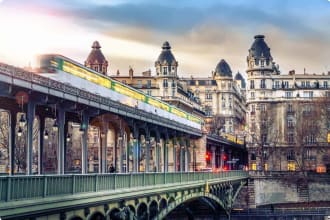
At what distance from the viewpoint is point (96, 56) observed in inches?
6713

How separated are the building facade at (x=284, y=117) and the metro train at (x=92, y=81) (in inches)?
2427

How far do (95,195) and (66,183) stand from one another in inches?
133

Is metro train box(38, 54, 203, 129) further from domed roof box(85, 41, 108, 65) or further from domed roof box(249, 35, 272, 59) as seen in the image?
domed roof box(85, 41, 108, 65)

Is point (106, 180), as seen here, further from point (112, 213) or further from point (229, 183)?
point (229, 183)

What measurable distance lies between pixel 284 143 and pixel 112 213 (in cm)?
11307

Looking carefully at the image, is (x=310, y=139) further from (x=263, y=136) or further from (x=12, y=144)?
(x=12, y=144)

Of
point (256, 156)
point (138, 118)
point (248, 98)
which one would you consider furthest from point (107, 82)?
point (248, 98)

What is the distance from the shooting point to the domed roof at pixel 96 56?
6658 inches

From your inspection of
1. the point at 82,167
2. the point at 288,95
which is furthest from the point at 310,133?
the point at 82,167

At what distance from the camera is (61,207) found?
28125mm

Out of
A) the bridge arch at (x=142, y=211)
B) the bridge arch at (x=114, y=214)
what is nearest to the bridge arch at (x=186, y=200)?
the bridge arch at (x=142, y=211)

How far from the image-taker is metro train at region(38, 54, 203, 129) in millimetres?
42125

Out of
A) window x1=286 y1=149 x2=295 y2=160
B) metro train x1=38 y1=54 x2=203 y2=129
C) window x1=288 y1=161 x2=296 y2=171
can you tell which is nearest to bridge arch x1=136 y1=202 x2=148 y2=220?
metro train x1=38 y1=54 x2=203 y2=129

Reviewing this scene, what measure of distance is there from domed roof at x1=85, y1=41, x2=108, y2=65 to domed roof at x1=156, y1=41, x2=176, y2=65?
42.7 feet
